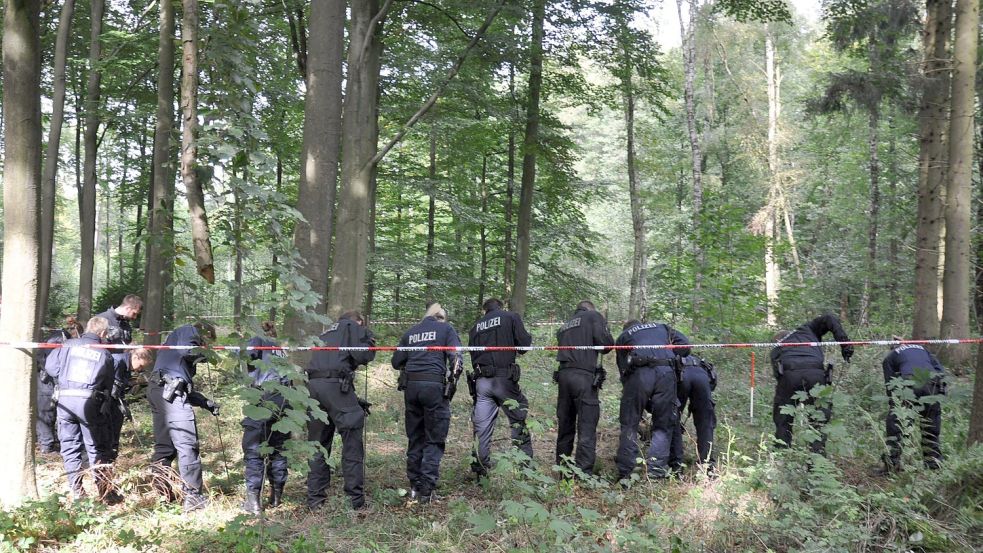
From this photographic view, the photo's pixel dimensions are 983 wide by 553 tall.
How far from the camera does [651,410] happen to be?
25.0 ft

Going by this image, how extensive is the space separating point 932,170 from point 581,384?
8937 mm

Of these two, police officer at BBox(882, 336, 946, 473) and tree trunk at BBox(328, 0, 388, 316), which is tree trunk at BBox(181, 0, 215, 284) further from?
police officer at BBox(882, 336, 946, 473)

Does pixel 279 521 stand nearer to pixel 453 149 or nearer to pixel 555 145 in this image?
pixel 555 145

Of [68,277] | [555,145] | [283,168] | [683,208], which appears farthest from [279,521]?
[68,277]

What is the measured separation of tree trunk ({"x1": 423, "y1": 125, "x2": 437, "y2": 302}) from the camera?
19750 mm

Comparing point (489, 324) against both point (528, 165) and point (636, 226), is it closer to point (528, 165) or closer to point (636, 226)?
point (528, 165)

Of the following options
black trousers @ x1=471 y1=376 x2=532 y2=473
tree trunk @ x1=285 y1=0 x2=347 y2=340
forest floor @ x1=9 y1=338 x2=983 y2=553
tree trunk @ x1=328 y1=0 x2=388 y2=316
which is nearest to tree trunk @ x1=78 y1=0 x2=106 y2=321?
tree trunk @ x1=328 y1=0 x2=388 y2=316

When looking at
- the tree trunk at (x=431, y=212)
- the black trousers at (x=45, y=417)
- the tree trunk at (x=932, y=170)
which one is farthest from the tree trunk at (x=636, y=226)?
the black trousers at (x=45, y=417)

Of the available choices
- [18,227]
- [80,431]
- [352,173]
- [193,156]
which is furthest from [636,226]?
Result: [18,227]

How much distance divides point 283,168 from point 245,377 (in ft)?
65.6

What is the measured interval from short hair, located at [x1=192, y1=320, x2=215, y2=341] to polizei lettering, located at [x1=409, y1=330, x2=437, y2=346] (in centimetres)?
237

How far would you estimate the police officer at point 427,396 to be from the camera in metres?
7.24

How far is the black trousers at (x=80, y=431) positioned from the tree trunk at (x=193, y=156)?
291 cm

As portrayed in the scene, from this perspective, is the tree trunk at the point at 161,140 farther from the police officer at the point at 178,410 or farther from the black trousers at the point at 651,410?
the black trousers at the point at 651,410
